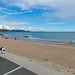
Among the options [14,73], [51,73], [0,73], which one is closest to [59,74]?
[51,73]

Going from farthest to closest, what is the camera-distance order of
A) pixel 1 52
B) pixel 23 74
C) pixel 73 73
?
pixel 1 52 < pixel 73 73 < pixel 23 74

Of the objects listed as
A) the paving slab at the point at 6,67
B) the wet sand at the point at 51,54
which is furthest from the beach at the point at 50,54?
the paving slab at the point at 6,67

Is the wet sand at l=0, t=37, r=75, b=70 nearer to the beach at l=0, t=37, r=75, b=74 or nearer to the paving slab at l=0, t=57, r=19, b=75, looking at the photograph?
the beach at l=0, t=37, r=75, b=74

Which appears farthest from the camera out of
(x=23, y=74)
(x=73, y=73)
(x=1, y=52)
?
(x=1, y=52)

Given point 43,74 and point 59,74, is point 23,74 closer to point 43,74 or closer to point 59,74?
point 43,74

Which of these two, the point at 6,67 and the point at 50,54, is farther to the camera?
the point at 50,54

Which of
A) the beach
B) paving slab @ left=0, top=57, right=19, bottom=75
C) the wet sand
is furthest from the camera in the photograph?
the wet sand

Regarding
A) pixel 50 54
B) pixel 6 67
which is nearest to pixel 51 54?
pixel 50 54

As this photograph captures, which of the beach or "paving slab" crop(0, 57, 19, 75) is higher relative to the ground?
"paving slab" crop(0, 57, 19, 75)

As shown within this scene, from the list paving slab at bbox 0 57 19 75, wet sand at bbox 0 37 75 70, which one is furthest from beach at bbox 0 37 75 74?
paving slab at bbox 0 57 19 75

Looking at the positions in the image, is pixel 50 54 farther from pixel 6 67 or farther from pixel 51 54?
pixel 6 67

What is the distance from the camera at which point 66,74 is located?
13.0 feet

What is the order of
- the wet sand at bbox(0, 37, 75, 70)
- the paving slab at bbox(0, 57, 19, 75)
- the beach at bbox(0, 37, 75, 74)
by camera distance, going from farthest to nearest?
the wet sand at bbox(0, 37, 75, 70)
the beach at bbox(0, 37, 75, 74)
the paving slab at bbox(0, 57, 19, 75)

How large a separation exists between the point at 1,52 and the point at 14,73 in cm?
461
